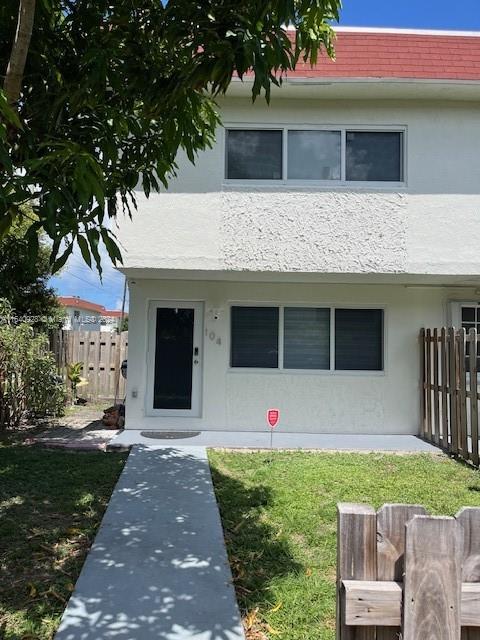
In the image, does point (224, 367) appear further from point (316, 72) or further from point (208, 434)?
point (316, 72)

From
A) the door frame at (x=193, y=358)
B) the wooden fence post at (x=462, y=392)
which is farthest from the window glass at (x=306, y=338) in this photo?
the wooden fence post at (x=462, y=392)

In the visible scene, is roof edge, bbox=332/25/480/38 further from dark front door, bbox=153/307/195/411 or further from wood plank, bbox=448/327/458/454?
dark front door, bbox=153/307/195/411

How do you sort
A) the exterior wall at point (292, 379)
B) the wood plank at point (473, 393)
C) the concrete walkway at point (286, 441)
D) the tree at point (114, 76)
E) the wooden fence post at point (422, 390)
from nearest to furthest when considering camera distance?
the tree at point (114, 76)
the wood plank at point (473, 393)
the concrete walkway at point (286, 441)
the wooden fence post at point (422, 390)
the exterior wall at point (292, 379)

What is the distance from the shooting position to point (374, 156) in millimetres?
9398

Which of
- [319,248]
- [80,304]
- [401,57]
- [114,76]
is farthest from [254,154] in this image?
[80,304]

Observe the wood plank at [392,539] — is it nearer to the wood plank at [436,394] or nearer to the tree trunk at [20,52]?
the tree trunk at [20,52]

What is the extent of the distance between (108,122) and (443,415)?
23.7ft

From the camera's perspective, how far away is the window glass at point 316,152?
9.30m

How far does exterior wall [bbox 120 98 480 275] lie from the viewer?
8.95 meters

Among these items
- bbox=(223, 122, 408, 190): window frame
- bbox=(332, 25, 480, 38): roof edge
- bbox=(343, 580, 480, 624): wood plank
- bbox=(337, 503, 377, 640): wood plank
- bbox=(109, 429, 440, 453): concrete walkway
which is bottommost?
bbox=(109, 429, 440, 453): concrete walkway

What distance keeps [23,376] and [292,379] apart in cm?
533

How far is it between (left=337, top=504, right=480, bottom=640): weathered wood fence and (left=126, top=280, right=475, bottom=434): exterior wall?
799cm

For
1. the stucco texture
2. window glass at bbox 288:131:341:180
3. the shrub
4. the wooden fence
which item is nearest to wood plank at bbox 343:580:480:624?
the stucco texture

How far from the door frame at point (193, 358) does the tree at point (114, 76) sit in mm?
5322
